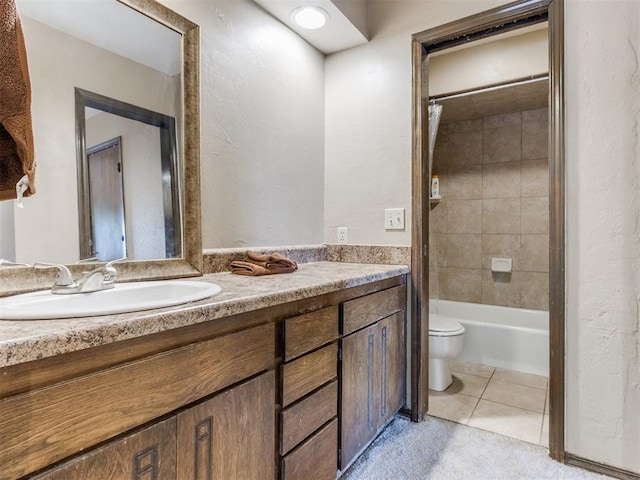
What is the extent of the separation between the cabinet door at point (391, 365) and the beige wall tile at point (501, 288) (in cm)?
175

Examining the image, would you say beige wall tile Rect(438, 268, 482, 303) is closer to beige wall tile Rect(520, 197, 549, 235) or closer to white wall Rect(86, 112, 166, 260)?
beige wall tile Rect(520, 197, 549, 235)

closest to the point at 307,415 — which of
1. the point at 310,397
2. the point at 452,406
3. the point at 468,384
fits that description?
the point at 310,397

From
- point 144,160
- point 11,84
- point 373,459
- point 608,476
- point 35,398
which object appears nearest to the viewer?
point 35,398

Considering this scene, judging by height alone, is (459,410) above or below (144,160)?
below

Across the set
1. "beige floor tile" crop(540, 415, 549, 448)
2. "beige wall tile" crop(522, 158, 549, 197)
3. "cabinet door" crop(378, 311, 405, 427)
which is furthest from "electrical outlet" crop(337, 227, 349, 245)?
"beige wall tile" crop(522, 158, 549, 197)

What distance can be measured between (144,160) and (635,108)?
1.91 meters

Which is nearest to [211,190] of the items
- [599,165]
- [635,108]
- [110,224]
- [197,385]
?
[110,224]

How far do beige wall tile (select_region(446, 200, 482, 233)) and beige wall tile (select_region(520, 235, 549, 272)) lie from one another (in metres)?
0.38

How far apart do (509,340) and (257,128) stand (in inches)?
90.3

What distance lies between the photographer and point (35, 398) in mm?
601

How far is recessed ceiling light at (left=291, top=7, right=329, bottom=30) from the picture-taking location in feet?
5.90

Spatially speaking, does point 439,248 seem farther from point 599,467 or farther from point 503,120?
point 599,467

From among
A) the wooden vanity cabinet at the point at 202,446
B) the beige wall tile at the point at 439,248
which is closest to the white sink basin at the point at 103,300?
the wooden vanity cabinet at the point at 202,446

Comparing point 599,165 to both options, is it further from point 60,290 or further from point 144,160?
point 60,290
